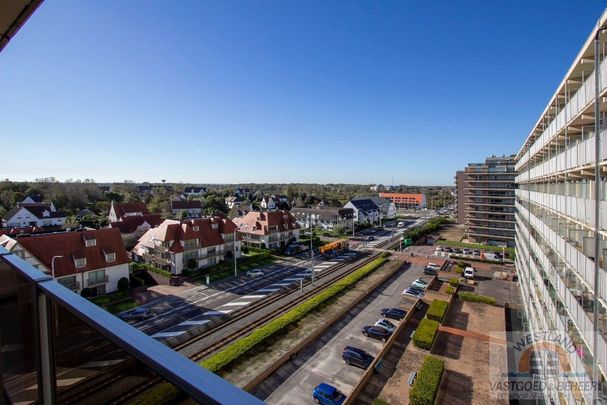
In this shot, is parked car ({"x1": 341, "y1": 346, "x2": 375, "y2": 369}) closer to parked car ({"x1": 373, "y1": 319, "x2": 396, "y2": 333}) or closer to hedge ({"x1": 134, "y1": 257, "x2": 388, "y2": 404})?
parked car ({"x1": 373, "y1": 319, "x2": 396, "y2": 333})

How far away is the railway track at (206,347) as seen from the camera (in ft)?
→ 4.95

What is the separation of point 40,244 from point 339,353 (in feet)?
70.8

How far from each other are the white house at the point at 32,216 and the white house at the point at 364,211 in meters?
50.0

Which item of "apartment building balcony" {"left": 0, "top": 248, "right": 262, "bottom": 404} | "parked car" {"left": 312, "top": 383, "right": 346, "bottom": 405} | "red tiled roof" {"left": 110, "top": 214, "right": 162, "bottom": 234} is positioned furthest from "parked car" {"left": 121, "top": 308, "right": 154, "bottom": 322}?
"red tiled roof" {"left": 110, "top": 214, "right": 162, "bottom": 234}

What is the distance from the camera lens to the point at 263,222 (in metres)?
38.9

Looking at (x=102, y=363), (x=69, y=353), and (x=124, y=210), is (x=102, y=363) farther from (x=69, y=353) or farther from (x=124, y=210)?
(x=124, y=210)

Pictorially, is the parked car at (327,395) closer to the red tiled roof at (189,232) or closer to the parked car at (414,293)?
the parked car at (414,293)

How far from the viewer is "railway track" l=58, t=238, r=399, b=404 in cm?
151

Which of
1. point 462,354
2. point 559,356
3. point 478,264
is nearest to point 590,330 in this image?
point 559,356

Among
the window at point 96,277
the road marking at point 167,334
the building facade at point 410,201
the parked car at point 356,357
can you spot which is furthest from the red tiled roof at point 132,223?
the building facade at point 410,201

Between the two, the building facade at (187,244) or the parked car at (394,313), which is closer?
the parked car at (394,313)

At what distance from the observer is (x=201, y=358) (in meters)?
14.8

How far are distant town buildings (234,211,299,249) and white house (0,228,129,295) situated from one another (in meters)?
15.7

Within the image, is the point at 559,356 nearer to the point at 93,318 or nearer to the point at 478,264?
the point at 93,318
